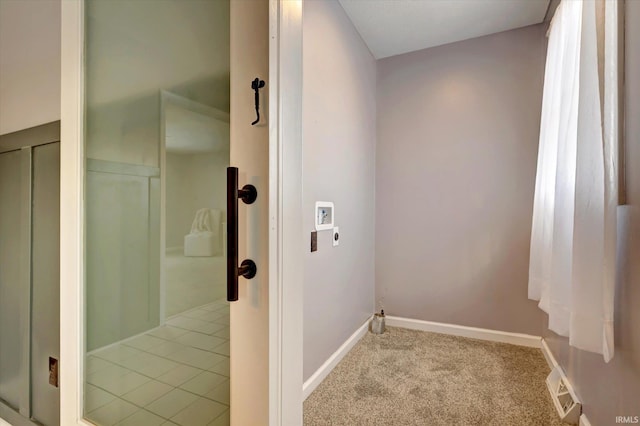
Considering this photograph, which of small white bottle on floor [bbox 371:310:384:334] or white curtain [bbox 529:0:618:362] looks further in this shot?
small white bottle on floor [bbox 371:310:384:334]

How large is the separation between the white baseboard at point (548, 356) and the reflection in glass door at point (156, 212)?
2.15 meters

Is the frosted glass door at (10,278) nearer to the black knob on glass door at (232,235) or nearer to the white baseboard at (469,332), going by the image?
the black knob on glass door at (232,235)

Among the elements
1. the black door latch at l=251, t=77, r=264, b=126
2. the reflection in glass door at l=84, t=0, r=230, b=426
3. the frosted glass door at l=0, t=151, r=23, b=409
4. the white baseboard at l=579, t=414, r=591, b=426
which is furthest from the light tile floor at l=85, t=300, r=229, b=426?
the white baseboard at l=579, t=414, r=591, b=426

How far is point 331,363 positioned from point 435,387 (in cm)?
67

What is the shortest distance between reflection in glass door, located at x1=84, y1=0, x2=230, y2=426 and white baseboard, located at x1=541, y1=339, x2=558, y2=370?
2.15 m

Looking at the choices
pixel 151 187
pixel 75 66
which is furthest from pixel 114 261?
pixel 75 66

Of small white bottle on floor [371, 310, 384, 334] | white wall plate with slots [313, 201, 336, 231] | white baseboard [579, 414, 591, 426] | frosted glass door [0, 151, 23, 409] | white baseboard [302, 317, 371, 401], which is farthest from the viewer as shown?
small white bottle on floor [371, 310, 384, 334]

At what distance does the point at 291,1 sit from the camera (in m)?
0.84

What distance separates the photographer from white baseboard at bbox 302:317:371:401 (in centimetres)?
173

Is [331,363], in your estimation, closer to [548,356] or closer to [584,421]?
[584,421]

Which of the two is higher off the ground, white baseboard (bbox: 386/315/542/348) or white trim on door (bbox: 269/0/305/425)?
white trim on door (bbox: 269/0/305/425)

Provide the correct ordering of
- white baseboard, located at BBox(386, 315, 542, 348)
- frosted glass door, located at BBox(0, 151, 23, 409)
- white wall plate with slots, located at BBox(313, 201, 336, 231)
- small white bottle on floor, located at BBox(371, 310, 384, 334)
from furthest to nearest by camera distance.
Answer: small white bottle on floor, located at BBox(371, 310, 384, 334), white baseboard, located at BBox(386, 315, 542, 348), white wall plate with slots, located at BBox(313, 201, 336, 231), frosted glass door, located at BBox(0, 151, 23, 409)

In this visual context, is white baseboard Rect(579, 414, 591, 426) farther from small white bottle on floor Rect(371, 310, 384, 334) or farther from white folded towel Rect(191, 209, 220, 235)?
white folded towel Rect(191, 209, 220, 235)

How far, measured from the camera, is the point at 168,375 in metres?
1.04
